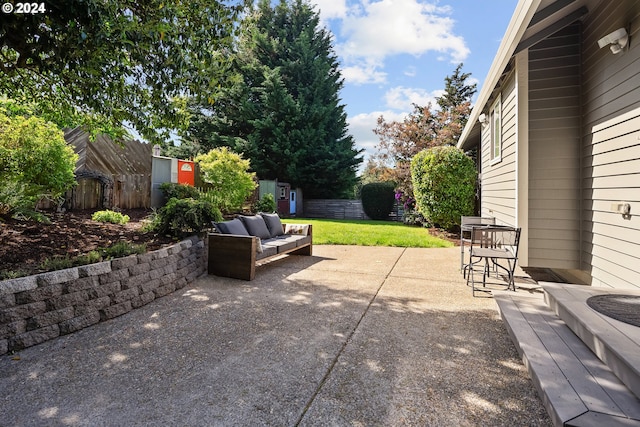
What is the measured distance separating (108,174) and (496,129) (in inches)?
347

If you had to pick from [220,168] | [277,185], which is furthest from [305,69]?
[220,168]

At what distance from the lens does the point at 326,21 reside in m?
20.6

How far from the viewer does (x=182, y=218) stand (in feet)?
16.4

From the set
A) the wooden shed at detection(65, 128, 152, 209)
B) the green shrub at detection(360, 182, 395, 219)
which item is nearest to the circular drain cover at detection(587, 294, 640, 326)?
the wooden shed at detection(65, 128, 152, 209)

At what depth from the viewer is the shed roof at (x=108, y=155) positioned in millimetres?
8398

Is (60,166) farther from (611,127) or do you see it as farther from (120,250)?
(611,127)

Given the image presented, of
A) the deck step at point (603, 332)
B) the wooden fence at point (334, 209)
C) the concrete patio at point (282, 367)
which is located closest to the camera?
the deck step at point (603, 332)

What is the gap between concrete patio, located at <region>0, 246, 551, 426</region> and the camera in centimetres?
186

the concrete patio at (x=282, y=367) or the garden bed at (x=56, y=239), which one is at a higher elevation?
the garden bed at (x=56, y=239)

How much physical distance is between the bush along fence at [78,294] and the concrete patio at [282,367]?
124mm

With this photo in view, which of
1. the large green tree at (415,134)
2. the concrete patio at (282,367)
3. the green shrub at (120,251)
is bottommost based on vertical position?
the concrete patio at (282,367)

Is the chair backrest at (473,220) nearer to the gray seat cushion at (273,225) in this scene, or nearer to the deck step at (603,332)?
the deck step at (603,332)

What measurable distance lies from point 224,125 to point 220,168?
10.8 meters

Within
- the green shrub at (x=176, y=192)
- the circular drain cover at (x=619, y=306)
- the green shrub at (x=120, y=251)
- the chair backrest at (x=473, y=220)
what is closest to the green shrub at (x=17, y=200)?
the green shrub at (x=120, y=251)
